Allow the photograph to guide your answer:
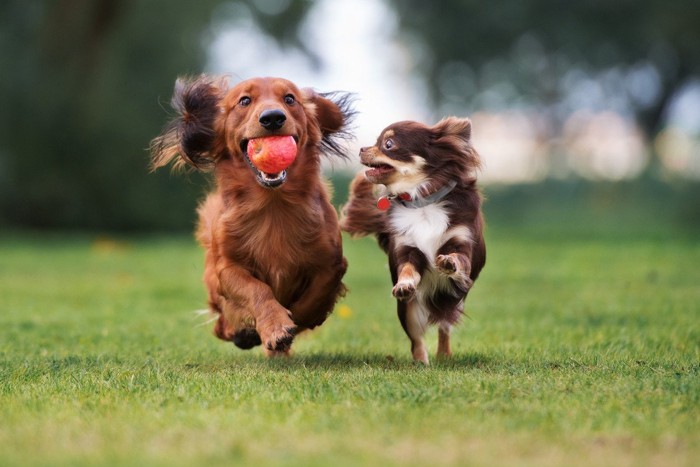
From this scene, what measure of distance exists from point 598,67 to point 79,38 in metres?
15.7

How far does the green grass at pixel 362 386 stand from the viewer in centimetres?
324

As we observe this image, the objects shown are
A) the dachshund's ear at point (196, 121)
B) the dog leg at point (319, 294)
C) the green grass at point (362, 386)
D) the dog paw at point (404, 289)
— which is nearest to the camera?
the green grass at point (362, 386)

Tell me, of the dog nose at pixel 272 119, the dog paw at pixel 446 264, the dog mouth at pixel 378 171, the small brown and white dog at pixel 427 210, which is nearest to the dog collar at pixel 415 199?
the small brown and white dog at pixel 427 210

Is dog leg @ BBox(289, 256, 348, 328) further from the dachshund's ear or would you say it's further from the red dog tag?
the dachshund's ear

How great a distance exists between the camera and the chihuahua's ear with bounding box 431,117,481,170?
17.9 ft

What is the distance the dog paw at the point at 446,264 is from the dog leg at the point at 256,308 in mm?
795

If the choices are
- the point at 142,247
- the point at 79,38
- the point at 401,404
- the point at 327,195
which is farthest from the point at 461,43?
the point at 401,404

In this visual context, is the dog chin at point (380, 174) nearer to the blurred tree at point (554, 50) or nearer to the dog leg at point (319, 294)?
the dog leg at point (319, 294)

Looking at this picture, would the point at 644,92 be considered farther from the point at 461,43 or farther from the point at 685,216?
the point at 685,216

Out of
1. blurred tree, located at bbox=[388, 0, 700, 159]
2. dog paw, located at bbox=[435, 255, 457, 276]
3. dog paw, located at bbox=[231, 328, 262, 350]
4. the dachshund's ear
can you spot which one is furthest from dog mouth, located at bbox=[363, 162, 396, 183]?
blurred tree, located at bbox=[388, 0, 700, 159]

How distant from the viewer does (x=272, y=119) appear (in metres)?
5.21

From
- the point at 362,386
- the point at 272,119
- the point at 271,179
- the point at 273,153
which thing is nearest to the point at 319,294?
the point at 271,179

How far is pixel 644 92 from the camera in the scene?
108 feet

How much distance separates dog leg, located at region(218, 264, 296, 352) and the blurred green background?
690 centimetres
